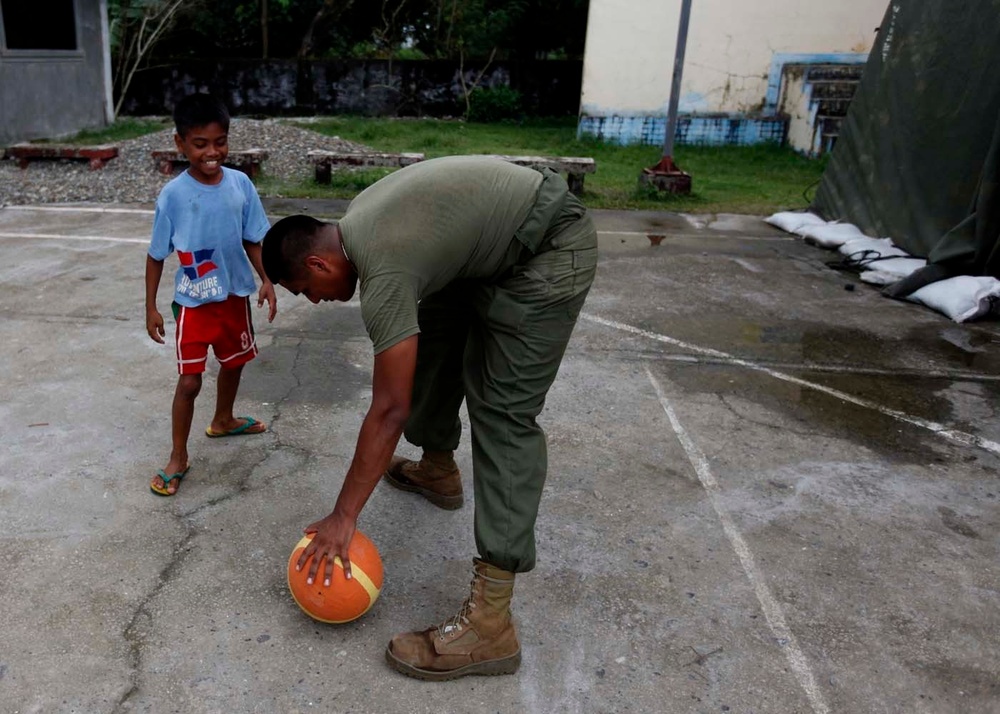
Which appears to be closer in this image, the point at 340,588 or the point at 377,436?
the point at 377,436

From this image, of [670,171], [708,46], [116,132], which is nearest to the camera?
[670,171]

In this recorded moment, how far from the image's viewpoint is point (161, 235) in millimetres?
3535

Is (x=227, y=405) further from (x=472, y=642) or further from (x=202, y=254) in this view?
(x=472, y=642)

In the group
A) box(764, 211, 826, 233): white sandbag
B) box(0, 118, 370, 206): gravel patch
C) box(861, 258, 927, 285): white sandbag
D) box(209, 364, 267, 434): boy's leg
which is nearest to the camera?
box(209, 364, 267, 434): boy's leg

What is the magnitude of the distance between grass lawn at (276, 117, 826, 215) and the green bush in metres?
0.51

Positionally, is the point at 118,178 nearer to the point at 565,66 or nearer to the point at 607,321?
the point at 607,321

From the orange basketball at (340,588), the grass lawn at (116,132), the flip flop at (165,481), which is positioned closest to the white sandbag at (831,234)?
the flip flop at (165,481)

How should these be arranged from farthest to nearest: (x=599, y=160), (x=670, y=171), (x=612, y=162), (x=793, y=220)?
(x=599, y=160)
(x=612, y=162)
(x=670, y=171)
(x=793, y=220)

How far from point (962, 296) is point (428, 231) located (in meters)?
5.44

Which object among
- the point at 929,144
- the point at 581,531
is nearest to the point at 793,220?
the point at 929,144

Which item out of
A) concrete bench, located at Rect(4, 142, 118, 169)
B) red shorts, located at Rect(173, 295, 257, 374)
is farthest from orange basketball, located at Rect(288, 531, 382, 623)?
concrete bench, located at Rect(4, 142, 118, 169)

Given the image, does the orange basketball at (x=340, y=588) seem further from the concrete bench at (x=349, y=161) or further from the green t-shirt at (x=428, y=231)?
the concrete bench at (x=349, y=161)

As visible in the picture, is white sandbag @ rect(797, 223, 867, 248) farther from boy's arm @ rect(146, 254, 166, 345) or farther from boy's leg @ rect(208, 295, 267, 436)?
boy's arm @ rect(146, 254, 166, 345)

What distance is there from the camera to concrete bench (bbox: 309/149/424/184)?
1044cm
